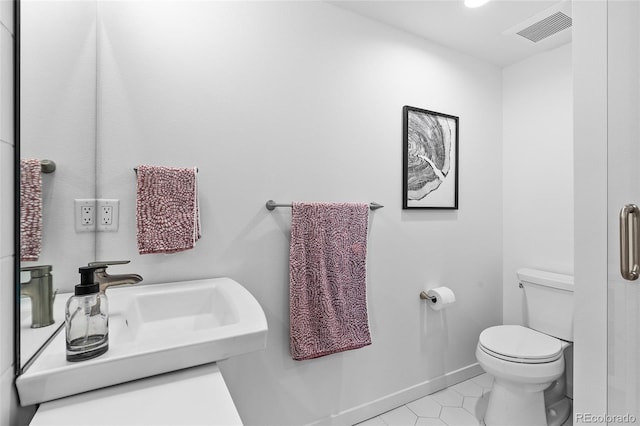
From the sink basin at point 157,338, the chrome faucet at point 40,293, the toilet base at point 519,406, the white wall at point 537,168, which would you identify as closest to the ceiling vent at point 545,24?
the white wall at point 537,168

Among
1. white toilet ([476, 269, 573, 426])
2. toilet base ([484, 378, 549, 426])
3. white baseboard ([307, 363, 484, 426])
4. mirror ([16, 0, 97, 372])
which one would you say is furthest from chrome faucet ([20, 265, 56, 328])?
toilet base ([484, 378, 549, 426])

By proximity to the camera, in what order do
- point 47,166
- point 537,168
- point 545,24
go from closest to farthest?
point 47,166 → point 545,24 → point 537,168

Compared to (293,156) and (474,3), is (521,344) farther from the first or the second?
(474,3)

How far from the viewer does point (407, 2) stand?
5.48 feet

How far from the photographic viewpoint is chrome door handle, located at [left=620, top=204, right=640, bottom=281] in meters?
0.83

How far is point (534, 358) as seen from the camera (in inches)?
62.7

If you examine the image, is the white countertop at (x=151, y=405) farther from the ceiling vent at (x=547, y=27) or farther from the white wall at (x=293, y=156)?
the ceiling vent at (x=547, y=27)

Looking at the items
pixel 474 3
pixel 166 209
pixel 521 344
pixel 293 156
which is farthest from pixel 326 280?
pixel 474 3

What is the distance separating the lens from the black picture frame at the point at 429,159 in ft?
6.40

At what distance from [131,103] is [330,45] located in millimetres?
1028

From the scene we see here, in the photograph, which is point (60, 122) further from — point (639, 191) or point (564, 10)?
point (564, 10)

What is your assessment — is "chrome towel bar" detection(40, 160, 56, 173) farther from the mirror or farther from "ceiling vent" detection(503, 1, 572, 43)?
"ceiling vent" detection(503, 1, 572, 43)

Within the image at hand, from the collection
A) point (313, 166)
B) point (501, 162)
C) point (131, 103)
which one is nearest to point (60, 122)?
point (131, 103)

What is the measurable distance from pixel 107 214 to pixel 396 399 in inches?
71.7
